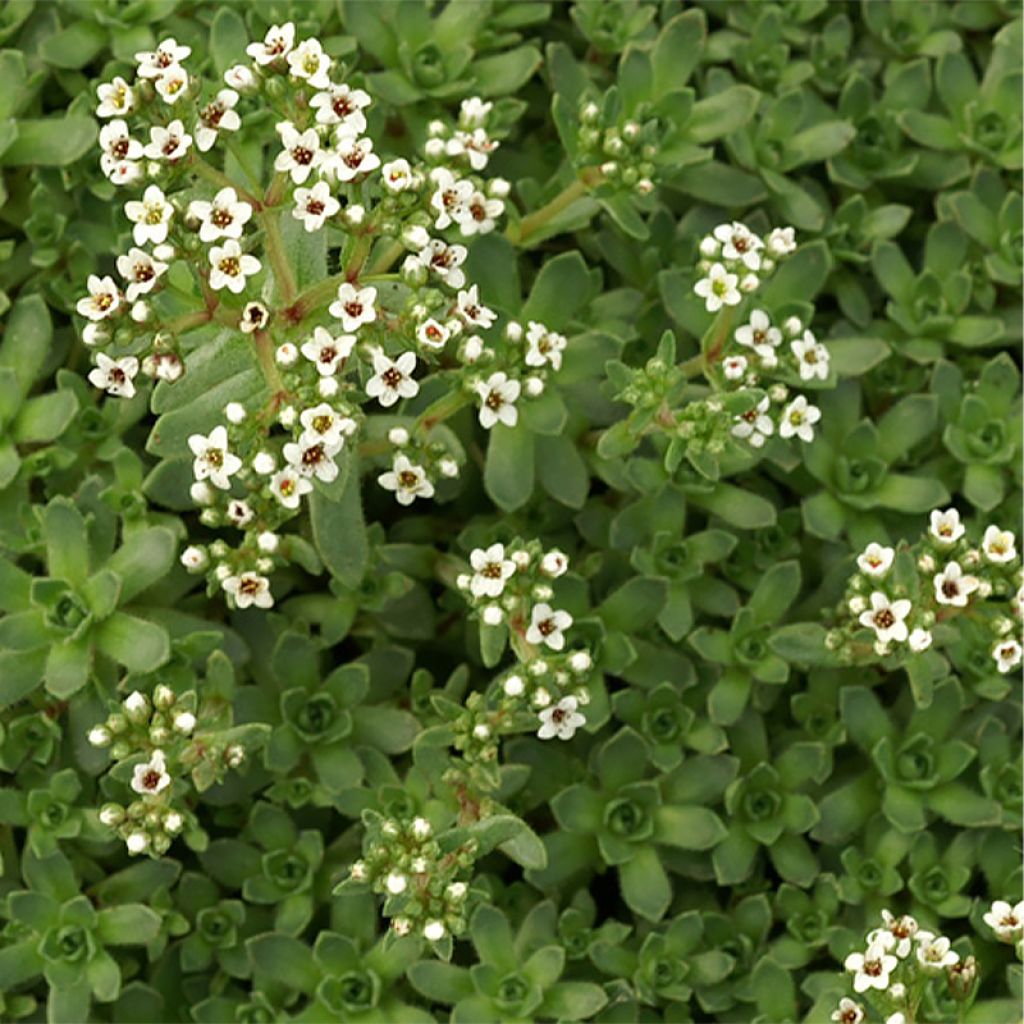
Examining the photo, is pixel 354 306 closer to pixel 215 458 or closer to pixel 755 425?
pixel 215 458

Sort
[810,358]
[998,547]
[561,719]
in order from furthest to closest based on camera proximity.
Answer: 1. [810,358]
2. [998,547]
3. [561,719]

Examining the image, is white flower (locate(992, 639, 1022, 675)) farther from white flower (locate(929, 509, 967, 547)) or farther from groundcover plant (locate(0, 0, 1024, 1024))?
white flower (locate(929, 509, 967, 547))

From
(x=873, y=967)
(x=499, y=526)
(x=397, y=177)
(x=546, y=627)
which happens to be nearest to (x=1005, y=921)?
(x=873, y=967)

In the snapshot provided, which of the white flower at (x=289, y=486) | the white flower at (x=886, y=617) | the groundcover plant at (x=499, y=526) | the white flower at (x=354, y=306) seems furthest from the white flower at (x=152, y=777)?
the white flower at (x=886, y=617)

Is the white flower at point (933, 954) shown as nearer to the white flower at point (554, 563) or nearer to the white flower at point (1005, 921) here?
the white flower at point (1005, 921)

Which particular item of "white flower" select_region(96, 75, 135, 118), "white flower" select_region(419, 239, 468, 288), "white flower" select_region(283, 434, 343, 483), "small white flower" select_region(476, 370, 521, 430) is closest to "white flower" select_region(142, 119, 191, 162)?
"white flower" select_region(96, 75, 135, 118)

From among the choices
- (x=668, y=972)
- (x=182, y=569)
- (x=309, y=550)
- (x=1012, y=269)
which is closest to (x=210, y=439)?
(x=309, y=550)
